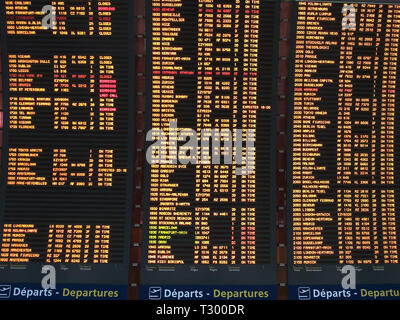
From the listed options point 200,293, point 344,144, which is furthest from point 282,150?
point 200,293

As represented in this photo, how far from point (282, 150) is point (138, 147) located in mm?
1987

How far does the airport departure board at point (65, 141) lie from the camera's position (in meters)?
6.33

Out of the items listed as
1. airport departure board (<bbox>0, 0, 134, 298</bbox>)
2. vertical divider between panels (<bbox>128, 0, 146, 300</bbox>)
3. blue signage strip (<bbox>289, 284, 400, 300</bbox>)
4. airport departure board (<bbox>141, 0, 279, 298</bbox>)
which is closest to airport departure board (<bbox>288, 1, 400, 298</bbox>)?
blue signage strip (<bbox>289, 284, 400, 300</bbox>)

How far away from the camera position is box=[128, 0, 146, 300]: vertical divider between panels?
6.39 meters

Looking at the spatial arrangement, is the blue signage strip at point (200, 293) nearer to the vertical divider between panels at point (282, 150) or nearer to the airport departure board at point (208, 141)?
A: the airport departure board at point (208, 141)

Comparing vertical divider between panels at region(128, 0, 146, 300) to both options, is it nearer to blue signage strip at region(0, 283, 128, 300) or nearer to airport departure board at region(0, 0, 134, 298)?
airport departure board at region(0, 0, 134, 298)

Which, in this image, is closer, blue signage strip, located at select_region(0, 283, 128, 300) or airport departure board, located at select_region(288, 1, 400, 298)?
blue signage strip, located at select_region(0, 283, 128, 300)

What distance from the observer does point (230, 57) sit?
6453mm

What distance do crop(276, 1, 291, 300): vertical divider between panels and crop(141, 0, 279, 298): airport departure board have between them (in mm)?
96

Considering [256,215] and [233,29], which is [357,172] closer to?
[256,215]

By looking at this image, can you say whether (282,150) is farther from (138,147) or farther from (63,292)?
(63,292)

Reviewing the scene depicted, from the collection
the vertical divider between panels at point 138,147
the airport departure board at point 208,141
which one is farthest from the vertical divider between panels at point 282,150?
the vertical divider between panels at point 138,147

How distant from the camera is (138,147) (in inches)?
255
